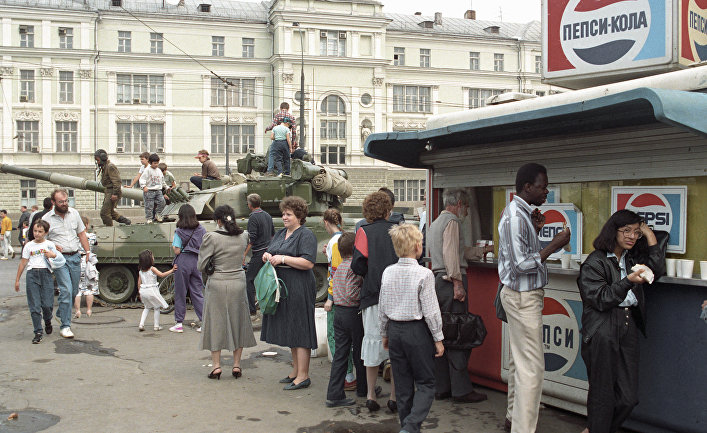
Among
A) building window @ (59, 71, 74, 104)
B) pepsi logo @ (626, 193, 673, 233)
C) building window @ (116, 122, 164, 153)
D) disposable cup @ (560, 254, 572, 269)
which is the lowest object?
disposable cup @ (560, 254, 572, 269)

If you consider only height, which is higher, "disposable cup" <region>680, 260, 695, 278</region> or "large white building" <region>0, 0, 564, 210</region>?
"large white building" <region>0, 0, 564, 210</region>

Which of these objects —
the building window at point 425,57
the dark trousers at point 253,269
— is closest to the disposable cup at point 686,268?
the dark trousers at point 253,269

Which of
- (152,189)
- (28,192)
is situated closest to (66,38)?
(28,192)

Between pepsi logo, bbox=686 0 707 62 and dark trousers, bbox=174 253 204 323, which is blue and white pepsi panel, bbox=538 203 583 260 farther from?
dark trousers, bbox=174 253 204 323

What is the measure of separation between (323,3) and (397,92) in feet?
28.9

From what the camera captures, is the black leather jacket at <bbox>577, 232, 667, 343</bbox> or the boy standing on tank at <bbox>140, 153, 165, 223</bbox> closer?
the black leather jacket at <bbox>577, 232, 667, 343</bbox>

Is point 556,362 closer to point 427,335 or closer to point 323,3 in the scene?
point 427,335

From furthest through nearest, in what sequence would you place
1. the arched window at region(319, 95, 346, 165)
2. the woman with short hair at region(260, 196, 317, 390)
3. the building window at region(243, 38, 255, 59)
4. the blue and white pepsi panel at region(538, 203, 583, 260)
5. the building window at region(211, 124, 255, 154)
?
the arched window at region(319, 95, 346, 165), the building window at region(243, 38, 255, 59), the building window at region(211, 124, 255, 154), the woman with short hair at region(260, 196, 317, 390), the blue and white pepsi panel at region(538, 203, 583, 260)

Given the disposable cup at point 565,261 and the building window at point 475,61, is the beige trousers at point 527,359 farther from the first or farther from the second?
the building window at point 475,61

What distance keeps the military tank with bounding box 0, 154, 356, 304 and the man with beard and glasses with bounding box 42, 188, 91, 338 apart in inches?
120

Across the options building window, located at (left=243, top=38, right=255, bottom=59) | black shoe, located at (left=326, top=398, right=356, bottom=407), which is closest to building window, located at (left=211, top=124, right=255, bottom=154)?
building window, located at (left=243, top=38, right=255, bottom=59)

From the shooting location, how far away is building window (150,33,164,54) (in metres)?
50.4

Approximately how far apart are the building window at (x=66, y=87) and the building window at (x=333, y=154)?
691 inches

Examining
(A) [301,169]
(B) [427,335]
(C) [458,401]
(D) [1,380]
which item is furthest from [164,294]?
(B) [427,335]
